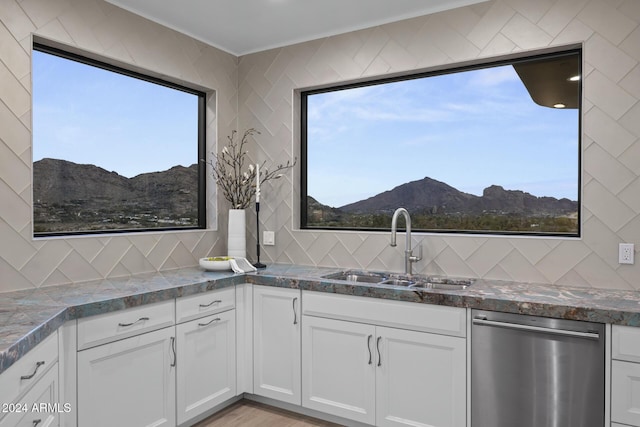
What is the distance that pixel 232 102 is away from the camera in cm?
376

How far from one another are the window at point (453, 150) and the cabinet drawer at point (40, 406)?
210 centimetres

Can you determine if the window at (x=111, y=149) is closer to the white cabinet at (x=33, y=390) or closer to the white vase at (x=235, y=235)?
the white vase at (x=235, y=235)

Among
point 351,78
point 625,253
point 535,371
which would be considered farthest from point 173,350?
point 625,253

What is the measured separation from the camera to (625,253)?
2.45m

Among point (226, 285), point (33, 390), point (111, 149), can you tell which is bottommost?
point (33, 390)

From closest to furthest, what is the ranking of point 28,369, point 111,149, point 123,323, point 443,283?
point 28,369, point 123,323, point 443,283, point 111,149

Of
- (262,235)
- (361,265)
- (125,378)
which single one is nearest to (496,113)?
(361,265)

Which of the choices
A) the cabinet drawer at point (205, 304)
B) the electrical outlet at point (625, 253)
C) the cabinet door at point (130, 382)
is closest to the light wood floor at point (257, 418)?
the cabinet door at point (130, 382)

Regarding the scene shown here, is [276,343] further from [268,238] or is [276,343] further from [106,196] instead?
[106,196]

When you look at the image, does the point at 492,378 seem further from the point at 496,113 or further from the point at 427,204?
the point at 496,113

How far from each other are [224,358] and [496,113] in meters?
2.24

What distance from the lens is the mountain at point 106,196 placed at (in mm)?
2684

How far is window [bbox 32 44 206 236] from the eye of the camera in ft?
8.80

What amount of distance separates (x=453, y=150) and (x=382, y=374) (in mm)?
1481
